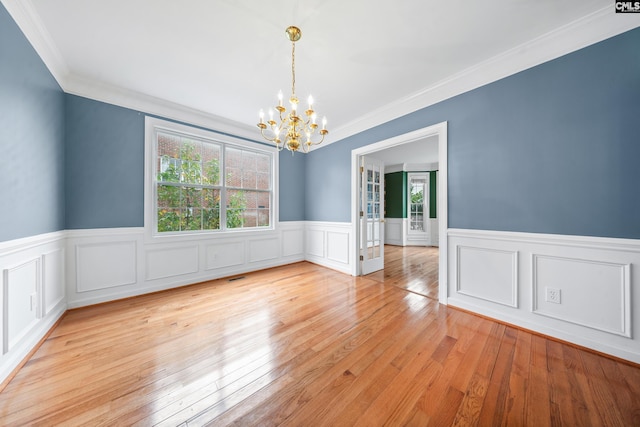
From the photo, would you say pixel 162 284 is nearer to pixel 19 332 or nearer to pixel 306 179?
pixel 19 332

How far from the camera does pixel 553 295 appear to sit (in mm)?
1959

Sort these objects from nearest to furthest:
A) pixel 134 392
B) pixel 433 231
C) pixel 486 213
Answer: pixel 134 392
pixel 486 213
pixel 433 231

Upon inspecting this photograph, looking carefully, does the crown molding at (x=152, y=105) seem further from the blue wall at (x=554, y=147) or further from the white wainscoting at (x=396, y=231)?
the white wainscoting at (x=396, y=231)

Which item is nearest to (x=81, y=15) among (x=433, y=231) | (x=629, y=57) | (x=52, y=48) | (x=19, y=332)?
(x=52, y=48)

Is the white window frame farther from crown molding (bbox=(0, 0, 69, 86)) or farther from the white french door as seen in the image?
crown molding (bbox=(0, 0, 69, 86))

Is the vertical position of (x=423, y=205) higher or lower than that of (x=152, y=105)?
lower

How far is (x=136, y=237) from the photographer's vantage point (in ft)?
9.63

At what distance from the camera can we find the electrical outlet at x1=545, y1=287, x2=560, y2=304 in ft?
6.35

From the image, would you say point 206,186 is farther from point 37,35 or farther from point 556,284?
point 556,284

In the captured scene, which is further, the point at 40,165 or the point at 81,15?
the point at 40,165

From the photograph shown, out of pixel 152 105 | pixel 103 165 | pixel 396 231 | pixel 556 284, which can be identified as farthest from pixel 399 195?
pixel 103 165

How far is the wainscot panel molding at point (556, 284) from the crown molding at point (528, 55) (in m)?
1.62

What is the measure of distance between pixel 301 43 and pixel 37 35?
223 centimetres

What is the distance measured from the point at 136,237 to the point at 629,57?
523 cm
